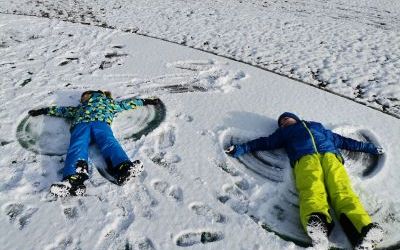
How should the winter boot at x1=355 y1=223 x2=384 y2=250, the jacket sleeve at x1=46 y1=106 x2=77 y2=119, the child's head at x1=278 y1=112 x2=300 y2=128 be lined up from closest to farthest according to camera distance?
1. the winter boot at x1=355 y1=223 x2=384 y2=250
2. the child's head at x1=278 y1=112 x2=300 y2=128
3. the jacket sleeve at x1=46 y1=106 x2=77 y2=119

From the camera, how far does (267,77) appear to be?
6.62m

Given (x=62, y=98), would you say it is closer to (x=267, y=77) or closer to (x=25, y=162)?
(x=25, y=162)

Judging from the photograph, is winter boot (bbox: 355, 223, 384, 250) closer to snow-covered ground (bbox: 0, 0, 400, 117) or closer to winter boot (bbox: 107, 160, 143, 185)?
winter boot (bbox: 107, 160, 143, 185)

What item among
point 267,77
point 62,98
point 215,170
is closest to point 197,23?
point 267,77

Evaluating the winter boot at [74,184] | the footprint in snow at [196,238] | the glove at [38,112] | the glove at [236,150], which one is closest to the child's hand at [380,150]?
the glove at [236,150]

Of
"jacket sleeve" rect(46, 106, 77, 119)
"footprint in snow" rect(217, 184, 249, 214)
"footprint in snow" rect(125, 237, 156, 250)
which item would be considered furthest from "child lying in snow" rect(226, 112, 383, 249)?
"jacket sleeve" rect(46, 106, 77, 119)

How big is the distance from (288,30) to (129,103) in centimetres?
499

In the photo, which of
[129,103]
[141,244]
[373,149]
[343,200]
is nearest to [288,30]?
[129,103]

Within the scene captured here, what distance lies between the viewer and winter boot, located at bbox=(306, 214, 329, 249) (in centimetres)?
346

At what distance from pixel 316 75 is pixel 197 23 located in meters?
Answer: 3.67

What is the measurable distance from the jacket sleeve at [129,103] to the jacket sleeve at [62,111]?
1.82ft

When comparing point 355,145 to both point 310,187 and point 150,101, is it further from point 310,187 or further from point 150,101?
point 150,101

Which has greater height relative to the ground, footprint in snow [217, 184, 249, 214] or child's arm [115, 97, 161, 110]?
child's arm [115, 97, 161, 110]

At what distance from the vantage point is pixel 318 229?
3.47 metres
